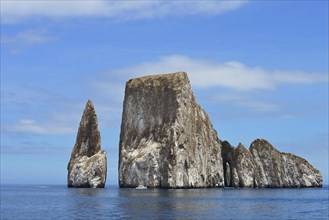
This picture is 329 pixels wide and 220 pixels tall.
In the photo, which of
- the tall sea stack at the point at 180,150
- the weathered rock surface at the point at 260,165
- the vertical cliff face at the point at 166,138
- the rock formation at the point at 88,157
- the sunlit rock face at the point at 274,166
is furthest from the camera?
the sunlit rock face at the point at 274,166

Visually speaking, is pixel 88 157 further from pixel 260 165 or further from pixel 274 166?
pixel 274 166

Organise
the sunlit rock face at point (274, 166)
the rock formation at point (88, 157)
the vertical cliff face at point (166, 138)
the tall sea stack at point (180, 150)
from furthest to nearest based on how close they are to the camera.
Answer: the sunlit rock face at point (274, 166)
the rock formation at point (88, 157)
the tall sea stack at point (180, 150)
the vertical cliff face at point (166, 138)

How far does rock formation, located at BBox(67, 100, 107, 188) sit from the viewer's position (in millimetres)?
137625

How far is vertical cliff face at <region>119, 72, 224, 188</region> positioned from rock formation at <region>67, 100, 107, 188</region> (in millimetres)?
5937

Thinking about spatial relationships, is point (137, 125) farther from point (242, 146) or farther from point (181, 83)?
point (242, 146)

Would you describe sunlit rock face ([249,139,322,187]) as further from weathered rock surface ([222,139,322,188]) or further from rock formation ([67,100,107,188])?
rock formation ([67,100,107,188])

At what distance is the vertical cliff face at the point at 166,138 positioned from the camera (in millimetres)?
131750

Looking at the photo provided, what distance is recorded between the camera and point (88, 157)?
→ 146 metres

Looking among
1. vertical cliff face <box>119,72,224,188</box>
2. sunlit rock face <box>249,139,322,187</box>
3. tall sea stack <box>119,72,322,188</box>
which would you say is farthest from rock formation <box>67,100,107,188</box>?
sunlit rock face <box>249,139,322,187</box>

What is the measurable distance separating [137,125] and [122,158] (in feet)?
30.3

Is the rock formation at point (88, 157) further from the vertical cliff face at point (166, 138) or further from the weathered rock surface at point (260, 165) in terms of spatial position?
the weathered rock surface at point (260, 165)

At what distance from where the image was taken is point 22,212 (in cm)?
6769

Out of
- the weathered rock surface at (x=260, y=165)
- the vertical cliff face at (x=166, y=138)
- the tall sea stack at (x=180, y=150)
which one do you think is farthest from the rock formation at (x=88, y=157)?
the weathered rock surface at (x=260, y=165)

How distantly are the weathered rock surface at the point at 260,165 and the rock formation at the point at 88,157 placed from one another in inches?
1509
